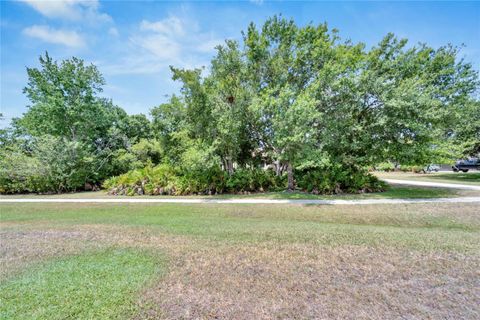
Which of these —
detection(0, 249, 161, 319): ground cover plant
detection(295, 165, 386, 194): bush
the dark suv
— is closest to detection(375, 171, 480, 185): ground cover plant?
the dark suv

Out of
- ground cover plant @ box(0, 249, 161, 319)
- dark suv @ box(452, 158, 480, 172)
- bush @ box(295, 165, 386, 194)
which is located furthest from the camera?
dark suv @ box(452, 158, 480, 172)

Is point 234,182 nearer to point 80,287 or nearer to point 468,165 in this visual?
point 80,287

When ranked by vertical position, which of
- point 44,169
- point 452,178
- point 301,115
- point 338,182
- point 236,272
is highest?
point 301,115

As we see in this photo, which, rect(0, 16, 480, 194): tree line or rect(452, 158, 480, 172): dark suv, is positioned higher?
rect(0, 16, 480, 194): tree line

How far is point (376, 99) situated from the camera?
1173 cm

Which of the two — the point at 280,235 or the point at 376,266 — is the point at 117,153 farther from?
the point at 376,266

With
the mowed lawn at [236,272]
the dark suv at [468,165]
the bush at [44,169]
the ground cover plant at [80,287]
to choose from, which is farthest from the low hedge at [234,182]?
the dark suv at [468,165]

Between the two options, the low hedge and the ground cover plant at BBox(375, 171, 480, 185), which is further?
the ground cover plant at BBox(375, 171, 480, 185)

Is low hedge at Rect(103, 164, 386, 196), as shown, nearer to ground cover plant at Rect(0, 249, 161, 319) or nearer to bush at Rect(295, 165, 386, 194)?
bush at Rect(295, 165, 386, 194)

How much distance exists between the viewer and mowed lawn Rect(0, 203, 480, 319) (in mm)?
2613

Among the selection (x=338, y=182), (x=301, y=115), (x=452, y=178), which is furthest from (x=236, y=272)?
(x=452, y=178)

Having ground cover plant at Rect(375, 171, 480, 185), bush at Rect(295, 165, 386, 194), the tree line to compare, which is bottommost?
ground cover plant at Rect(375, 171, 480, 185)

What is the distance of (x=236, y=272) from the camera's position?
346 centimetres

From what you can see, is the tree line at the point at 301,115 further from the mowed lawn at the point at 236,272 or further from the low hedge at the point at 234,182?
the mowed lawn at the point at 236,272
